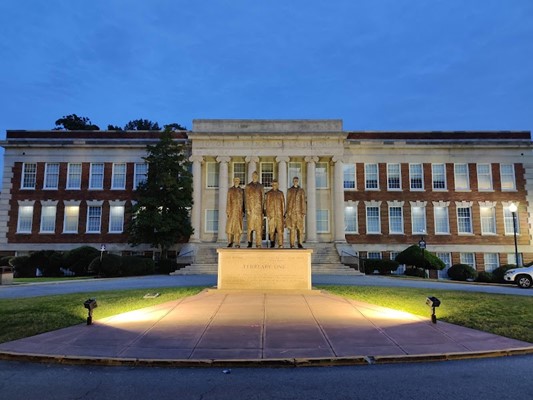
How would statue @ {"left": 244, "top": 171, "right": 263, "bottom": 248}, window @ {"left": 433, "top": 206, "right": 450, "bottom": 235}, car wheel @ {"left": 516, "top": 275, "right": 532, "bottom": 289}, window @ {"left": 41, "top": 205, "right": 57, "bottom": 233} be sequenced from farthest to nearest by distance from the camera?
window @ {"left": 41, "top": 205, "right": 57, "bottom": 233}, window @ {"left": 433, "top": 206, "right": 450, "bottom": 235}, car wheel @ {"left": 516, "top": 275, "right": 532, "bottom": 289}, statue @ {"left": 244, "top": 171, "right": 263, "bottom": 248}

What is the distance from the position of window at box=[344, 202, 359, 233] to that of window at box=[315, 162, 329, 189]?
2.97 metres

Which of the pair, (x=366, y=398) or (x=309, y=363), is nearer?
(x=366, y=398)

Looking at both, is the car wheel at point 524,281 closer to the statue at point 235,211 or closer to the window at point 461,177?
the statue at point 235,211

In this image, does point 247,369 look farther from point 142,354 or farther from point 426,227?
point 426,227

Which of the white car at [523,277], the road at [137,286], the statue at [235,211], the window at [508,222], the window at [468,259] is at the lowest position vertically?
the road at [137,286]

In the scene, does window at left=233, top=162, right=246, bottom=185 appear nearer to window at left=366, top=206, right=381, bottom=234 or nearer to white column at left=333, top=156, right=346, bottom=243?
white column at left=333, top=156, right=346, bottom=243

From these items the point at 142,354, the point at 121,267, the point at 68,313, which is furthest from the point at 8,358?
the point at 121,267

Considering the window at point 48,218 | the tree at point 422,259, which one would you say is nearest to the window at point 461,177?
the tree at point 422,259

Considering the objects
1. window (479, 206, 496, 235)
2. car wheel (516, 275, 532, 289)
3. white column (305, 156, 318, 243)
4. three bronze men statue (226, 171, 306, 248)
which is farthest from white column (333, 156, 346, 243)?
three bronze men statue (226, 171, 306, 248)

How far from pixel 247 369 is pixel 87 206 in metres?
38.1

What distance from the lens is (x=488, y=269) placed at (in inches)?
1601

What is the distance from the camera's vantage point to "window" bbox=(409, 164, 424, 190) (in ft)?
139

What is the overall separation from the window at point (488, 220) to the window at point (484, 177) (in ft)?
6.80

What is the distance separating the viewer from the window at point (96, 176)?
42.5 metres
